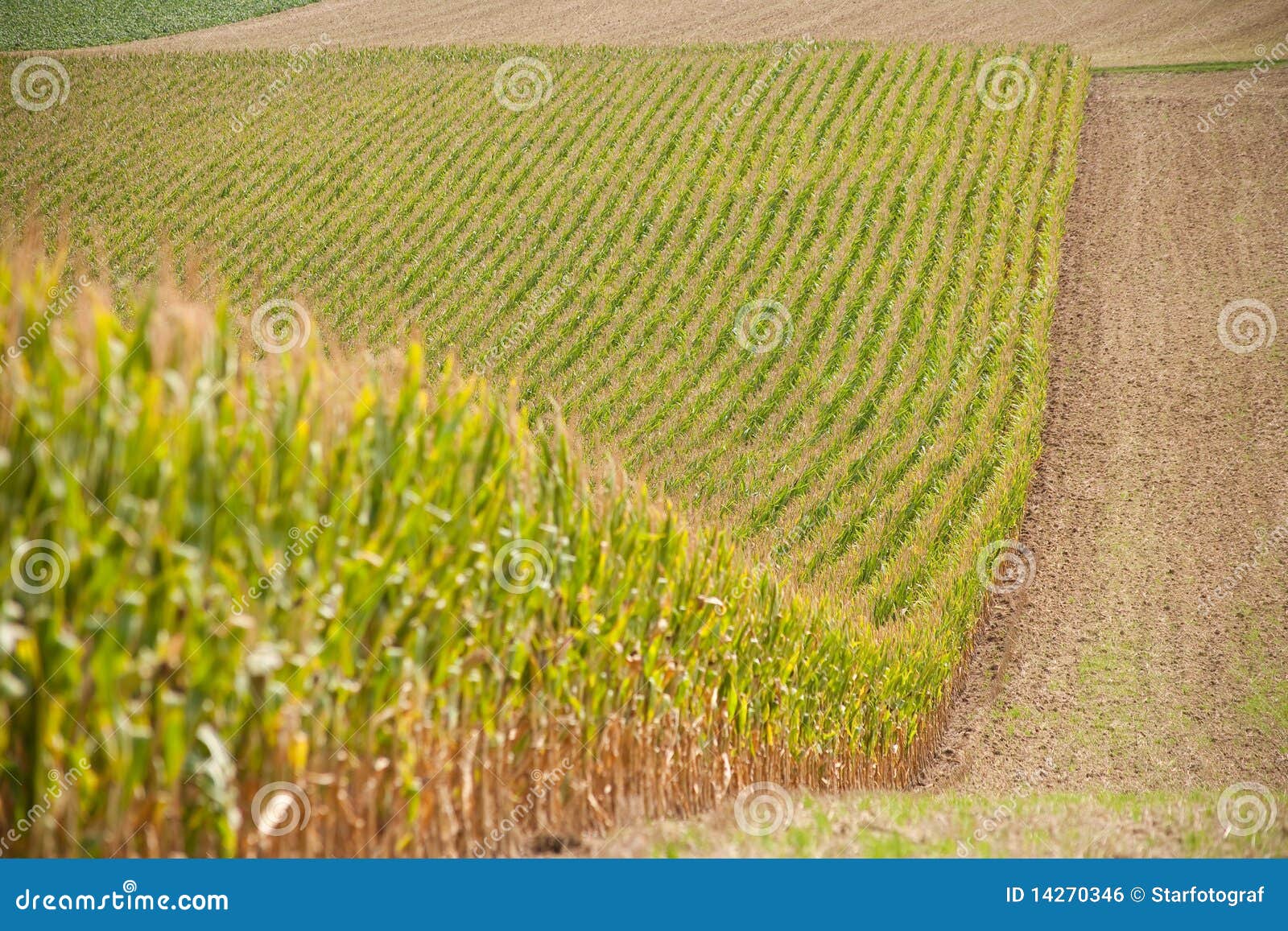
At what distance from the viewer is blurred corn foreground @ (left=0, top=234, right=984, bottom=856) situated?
2477 mm

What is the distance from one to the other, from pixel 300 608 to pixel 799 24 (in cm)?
3292

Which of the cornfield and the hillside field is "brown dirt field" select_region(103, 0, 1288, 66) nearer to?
the hillside field

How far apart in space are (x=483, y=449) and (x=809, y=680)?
3392 millimetres

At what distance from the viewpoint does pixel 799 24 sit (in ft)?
105

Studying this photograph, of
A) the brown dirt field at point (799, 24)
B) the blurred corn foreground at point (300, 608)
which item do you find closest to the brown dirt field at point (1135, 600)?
the blurred corn foreground at point (300, 608)

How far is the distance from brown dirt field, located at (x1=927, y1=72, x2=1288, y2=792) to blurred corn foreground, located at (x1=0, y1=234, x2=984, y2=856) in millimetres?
5215

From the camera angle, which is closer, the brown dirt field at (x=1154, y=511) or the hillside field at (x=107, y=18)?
the brown dirt field at (x=1154, y=511)

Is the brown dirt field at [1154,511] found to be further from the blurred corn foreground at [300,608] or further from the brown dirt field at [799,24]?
the brown dirt field at [799,24]

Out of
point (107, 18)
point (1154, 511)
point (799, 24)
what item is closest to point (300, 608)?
point (1154, 511)

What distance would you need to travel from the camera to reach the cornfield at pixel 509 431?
260 centimetres

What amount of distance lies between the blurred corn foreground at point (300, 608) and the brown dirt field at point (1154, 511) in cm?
522

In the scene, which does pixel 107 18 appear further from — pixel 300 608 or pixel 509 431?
pixel 300 608

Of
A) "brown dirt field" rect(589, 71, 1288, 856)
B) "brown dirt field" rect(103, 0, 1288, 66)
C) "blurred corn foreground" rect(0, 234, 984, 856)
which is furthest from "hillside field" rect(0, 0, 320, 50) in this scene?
"blurred corn foreground" rect(0, 234, 984, 856)

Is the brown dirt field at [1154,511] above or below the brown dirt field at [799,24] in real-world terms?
below
